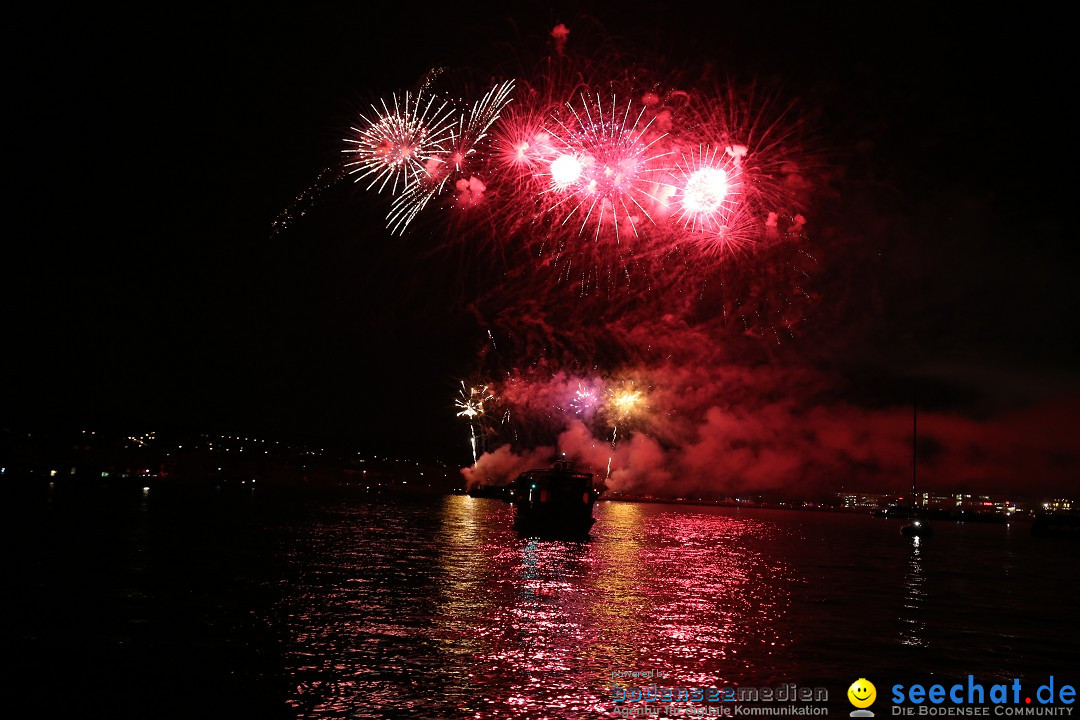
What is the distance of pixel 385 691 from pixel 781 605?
16.1m

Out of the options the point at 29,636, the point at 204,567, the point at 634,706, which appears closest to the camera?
the point at 634,706

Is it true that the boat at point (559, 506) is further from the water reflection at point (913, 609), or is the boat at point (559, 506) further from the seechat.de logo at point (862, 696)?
the seechat.de logo at point (862, 696)

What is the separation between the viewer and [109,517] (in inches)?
1999

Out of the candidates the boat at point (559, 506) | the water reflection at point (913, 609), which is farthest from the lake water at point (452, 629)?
the boat at point (559, 506)

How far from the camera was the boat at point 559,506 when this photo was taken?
6150cm

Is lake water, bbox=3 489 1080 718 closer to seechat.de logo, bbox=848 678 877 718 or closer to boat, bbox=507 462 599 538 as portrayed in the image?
seechat.de logo, bbox=848 678 877 718

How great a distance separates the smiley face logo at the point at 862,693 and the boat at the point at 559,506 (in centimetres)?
4634

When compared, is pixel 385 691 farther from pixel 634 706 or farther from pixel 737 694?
pixel 737 694

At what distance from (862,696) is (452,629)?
29.1 feet

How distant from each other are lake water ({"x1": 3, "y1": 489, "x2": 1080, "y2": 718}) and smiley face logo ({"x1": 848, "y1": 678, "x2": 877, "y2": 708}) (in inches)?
8.5

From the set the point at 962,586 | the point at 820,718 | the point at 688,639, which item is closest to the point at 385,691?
the point at 820,718

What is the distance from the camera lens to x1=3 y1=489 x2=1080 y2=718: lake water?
12320mm

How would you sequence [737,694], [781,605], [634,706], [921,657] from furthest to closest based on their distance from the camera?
[781,605] < [921,657] < [737,694] < [634,706]

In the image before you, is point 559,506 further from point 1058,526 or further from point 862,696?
point 1058,526
